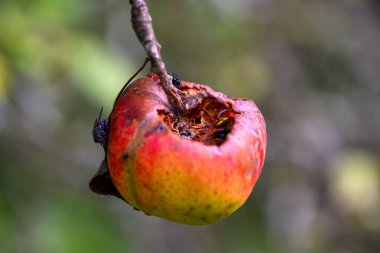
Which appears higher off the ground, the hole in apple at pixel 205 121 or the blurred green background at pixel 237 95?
the hole in apple at pixel 205 121

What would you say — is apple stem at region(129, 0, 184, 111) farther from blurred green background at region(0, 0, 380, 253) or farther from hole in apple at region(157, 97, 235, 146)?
blurred green background at region(0, 0, 380, 253)

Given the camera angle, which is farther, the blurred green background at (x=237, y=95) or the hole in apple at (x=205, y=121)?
the blurred green background at (x=237, y=95)

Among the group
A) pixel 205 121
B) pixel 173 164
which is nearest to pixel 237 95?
pixel 205 121

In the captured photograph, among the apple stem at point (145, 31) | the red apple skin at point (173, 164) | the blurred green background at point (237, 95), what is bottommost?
the blurred green background at point (237, 95)

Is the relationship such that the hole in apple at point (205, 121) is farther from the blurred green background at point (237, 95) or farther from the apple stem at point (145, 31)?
the blurred green background at point (237, 95)

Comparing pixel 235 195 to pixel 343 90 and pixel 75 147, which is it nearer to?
pixel 75 147

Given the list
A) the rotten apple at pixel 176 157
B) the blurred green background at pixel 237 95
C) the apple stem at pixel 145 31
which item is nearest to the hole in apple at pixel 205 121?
the rotten apple at pixel 176 157

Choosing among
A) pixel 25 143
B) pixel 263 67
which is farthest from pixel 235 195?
pixel 263 67

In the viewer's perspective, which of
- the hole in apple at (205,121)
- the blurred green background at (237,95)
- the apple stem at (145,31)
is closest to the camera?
the apple stem at (145,31)
